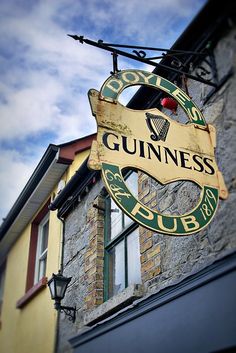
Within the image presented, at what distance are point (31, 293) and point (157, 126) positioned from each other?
505cm

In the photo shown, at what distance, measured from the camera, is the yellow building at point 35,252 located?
22.4ft

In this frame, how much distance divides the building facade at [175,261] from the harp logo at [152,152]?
0.95ft

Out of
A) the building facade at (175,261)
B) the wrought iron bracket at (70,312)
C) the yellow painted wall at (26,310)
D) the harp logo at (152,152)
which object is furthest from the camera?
the yellow painted wall at (26,310)

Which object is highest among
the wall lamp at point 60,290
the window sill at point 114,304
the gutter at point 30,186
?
the gutter at point 30,186

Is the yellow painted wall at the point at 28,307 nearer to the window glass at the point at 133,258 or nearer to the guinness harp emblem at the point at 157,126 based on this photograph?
the window glass at the point at 133,258

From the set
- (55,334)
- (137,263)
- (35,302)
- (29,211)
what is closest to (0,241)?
(29,211)

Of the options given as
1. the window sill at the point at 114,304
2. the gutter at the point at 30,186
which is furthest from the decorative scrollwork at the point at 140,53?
the gutter at the point at 30,186

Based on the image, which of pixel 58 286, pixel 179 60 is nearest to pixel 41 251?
pixel 58 286

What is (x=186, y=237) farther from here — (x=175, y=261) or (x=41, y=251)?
(x=41, y=251)

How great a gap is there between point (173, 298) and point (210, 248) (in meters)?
0.48

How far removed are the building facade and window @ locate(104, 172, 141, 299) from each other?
11 millimetres

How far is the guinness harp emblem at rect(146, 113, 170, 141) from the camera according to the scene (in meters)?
3.06

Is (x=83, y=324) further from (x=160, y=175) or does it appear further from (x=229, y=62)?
(x=229, y=62)

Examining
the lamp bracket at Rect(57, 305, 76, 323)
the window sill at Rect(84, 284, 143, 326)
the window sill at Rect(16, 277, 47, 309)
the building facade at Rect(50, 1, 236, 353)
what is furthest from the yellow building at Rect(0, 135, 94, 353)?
the window sill at Rect(84, 284, 143, 326)
